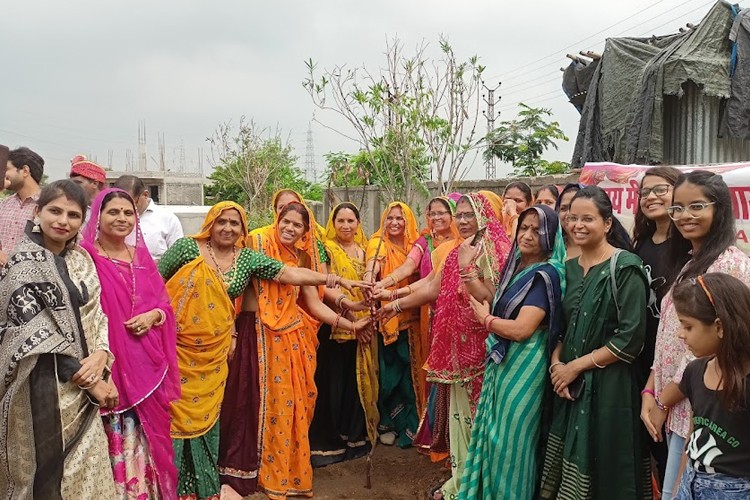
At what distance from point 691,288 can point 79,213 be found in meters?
2.45

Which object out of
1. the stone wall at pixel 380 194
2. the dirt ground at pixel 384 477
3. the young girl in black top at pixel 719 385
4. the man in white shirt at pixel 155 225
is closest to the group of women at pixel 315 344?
the dirt ground at pixel 384 477

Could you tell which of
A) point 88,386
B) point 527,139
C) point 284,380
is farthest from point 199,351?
point 527,139

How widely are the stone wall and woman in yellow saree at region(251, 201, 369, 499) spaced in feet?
12.1

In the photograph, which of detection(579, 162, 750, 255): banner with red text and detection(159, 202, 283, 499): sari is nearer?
detection(579, 162, 750, 255): banner with red text

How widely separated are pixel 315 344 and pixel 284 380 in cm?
39

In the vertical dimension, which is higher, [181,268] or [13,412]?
[181,268]

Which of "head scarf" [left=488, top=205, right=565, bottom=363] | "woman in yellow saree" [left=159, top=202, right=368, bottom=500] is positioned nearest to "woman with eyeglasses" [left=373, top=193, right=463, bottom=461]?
"head scarf" [left=488, top=205, right=565, bottom=363]

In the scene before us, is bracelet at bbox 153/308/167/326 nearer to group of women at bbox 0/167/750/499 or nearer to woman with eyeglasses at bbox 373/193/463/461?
group of women at bbox 0/167/750/499

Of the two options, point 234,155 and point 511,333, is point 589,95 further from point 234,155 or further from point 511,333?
point 234,155

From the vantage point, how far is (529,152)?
51.1ft

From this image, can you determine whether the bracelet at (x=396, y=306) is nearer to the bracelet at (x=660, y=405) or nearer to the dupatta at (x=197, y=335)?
the dupatta at (x=197, y=335)

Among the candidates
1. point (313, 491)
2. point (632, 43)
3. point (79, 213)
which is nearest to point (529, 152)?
point (632, 43)

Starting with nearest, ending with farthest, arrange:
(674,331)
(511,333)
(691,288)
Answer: (691,288)
(674,331)
(511,333)

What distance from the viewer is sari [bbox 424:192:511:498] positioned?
341cm
